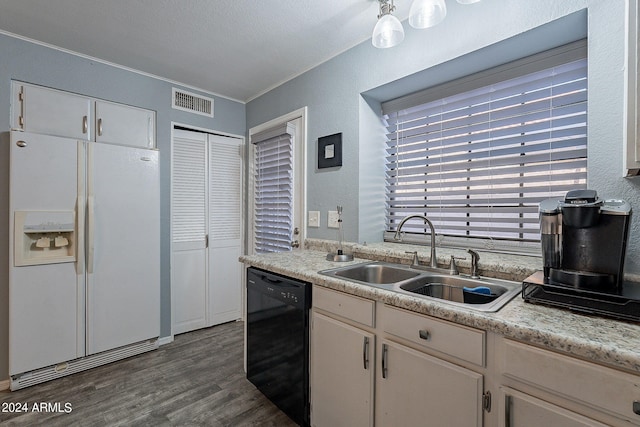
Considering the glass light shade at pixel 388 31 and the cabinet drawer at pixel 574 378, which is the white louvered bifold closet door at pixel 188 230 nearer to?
the glass light shade at pixel 388 31

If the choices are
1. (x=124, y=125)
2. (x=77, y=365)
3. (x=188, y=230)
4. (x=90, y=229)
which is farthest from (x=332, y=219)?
(x=77, y=365)

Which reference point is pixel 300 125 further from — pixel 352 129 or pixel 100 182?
pixel 100 182

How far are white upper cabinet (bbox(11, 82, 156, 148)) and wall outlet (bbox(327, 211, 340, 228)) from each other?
1781 mm

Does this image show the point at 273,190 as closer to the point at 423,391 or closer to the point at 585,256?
the point at 423,391

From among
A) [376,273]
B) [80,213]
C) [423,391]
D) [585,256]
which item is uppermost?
[80,213]

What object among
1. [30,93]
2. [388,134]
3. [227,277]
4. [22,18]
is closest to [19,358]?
[227,277]

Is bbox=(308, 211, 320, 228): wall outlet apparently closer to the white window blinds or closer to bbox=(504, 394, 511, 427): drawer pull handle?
the white window blinds

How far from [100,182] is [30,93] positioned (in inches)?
30.3

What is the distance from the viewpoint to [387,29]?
4.98 feet

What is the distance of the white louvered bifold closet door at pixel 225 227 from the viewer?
320 cm

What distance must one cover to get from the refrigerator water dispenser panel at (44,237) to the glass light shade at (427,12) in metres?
2.62

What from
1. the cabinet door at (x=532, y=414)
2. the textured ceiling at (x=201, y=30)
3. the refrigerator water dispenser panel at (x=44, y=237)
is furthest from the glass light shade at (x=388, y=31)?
the refrigerator water dispenser panel at (x=44, y=237)

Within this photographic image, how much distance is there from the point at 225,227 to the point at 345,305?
2235mm

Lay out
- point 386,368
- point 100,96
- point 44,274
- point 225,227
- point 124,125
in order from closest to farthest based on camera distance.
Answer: point 386,368
point 44,274
point 100,96
point 124,125
point 225,227
